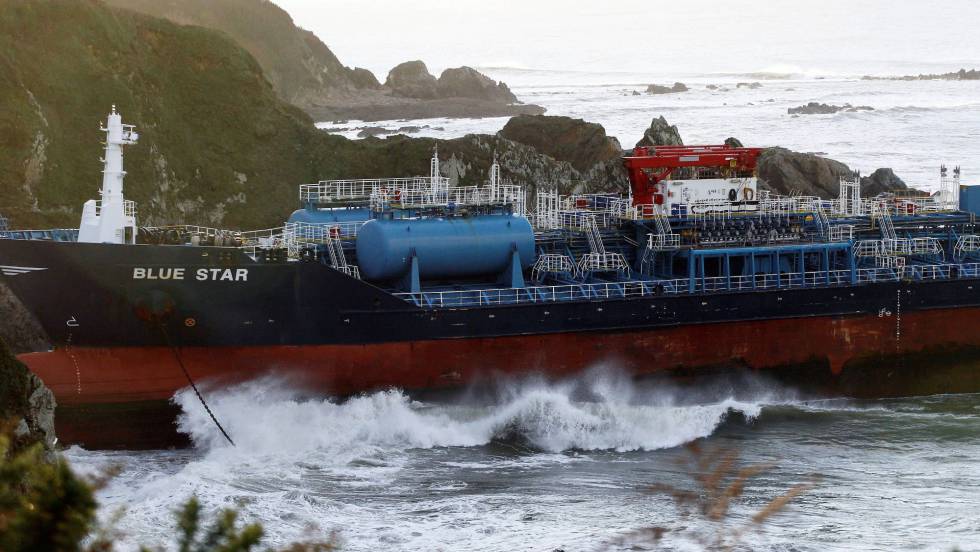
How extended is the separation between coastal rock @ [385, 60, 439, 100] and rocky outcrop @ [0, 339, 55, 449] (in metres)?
98.8

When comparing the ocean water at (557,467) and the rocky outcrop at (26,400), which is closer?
the rocky outcrop at (26,400)

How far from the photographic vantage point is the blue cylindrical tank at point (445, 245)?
29391mm

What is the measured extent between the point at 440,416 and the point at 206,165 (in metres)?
26.5

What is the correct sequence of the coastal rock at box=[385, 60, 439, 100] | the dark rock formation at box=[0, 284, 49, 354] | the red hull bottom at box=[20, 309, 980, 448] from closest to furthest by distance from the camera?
the red hull bottom at box=[20, 309, 980, 448] < the dark rock formation at box=[0, 284, 49, 354] < the coastal rock at box=[385, 60, 439, 100]

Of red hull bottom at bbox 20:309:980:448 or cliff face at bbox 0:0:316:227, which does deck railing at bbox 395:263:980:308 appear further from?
cliff face at bbox 0:0:316:227

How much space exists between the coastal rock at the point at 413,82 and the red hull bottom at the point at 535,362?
87.4 meters

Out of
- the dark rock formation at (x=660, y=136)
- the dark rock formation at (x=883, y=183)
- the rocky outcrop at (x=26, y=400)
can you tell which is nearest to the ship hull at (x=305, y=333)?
the rocky outcrop at (x=26, y=400)

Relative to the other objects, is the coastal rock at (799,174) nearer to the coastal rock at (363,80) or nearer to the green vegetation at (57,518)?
the green vegetation at (57,518)

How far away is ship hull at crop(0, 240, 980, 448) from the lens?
2755cm

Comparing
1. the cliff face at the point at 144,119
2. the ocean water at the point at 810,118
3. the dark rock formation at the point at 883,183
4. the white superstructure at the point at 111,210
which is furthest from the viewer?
the ocean water at the point at 810,118

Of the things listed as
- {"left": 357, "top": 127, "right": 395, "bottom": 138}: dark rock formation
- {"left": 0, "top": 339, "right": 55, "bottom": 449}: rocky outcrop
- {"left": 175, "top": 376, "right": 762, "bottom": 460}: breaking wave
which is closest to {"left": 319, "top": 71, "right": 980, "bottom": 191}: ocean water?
{"left": 357, "top": 127, "right": 395, "bottom": 138}: dark rock formation

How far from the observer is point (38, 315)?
27.7m

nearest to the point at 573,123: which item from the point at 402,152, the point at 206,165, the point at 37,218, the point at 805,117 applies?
the point at 402,152

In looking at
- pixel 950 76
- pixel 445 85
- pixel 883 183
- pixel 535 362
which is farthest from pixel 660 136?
pixel 950 76
